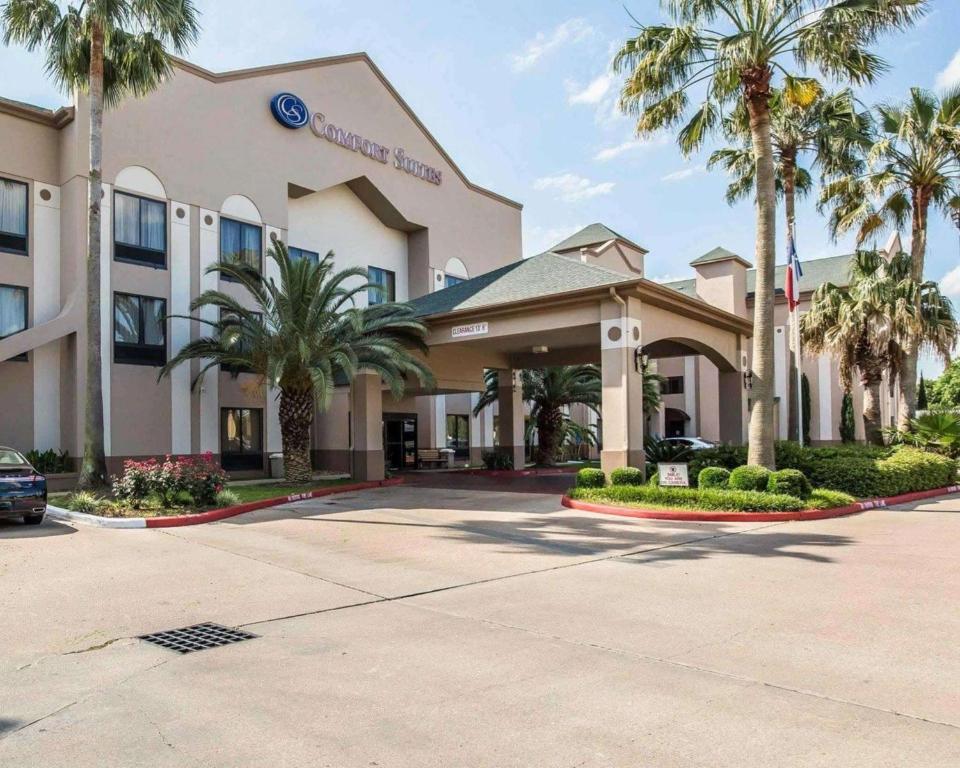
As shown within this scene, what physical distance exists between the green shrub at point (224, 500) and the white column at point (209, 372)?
831cm

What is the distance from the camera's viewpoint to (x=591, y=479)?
17.9 meters

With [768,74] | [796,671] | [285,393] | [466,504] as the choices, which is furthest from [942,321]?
[796,671]

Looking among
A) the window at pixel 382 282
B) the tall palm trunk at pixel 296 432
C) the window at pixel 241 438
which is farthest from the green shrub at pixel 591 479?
the window at pixel 382 282

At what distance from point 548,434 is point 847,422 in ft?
62.7

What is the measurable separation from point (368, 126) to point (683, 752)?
3067cm

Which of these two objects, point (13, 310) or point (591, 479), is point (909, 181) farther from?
point (13, 310)

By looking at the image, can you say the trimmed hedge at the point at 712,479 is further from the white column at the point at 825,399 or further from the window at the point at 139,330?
the white column at the point at 825,399

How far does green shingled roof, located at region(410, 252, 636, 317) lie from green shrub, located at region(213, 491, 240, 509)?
7.90 metres

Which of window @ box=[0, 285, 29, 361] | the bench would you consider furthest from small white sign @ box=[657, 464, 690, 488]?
the bench

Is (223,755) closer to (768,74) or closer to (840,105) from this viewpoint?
(768,74)

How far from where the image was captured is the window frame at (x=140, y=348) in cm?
2341

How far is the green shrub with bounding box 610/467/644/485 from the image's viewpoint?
17.4 m

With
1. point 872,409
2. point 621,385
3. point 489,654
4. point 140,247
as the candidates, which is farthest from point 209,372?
point 872,409

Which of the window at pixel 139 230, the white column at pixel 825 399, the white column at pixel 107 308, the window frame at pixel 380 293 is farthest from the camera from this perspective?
the white column at pixel 825 399
